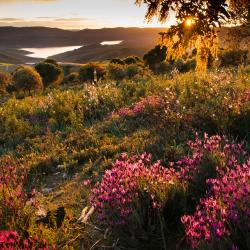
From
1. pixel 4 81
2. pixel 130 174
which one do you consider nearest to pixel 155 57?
pixel 4 81

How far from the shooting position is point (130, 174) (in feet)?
15.7

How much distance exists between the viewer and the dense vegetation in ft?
13.6

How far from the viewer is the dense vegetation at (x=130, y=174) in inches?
163

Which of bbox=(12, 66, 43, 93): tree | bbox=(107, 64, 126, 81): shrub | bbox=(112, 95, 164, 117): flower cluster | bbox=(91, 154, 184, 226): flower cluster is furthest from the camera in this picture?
bbox=(12, 66, 43, 93): tree

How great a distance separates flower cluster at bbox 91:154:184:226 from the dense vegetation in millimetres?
12

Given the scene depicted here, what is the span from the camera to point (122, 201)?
14.6 ft

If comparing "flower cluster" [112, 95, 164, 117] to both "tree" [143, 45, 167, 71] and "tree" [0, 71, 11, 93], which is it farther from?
"tree" [143, 45, 167, 71]

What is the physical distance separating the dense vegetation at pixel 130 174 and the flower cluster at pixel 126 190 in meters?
0.01

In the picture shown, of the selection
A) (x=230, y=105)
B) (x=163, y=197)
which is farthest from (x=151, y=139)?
(x=163, y=197)

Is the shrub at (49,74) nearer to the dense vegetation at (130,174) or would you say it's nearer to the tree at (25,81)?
the tree at (25,81)

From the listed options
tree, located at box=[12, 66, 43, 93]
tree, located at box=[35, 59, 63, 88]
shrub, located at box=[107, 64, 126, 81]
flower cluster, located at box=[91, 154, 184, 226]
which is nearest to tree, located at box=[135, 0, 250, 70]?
flower cluster, located at box=[91, 154, 184, 226]

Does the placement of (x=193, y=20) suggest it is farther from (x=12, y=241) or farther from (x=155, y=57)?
(x=155, y=57)

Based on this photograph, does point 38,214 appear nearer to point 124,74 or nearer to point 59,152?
point 59,152

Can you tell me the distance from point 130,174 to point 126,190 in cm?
25
